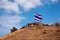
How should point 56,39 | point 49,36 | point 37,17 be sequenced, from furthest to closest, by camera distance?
point 37,17 < point 49,36 < point 56,39

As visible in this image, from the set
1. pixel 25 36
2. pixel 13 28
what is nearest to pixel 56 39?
pixel 25 36

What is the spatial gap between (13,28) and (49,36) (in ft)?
46.4

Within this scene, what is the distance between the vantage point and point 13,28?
35.9 m

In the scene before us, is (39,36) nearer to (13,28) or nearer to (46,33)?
(46,33)

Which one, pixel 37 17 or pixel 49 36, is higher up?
pixel 37 17

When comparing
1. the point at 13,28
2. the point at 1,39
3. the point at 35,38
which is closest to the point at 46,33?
the point at 35,38

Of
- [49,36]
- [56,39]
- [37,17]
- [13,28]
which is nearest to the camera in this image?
[56,39]

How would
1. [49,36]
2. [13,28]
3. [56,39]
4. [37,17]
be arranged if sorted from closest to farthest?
[56,39]
[49,36]
[37,17]
[13,28]

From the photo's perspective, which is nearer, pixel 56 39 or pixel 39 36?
pixel 56 39

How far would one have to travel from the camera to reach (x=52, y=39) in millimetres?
21391

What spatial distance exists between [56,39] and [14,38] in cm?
535

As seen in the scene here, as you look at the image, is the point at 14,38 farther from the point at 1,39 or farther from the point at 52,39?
the point at 52,39

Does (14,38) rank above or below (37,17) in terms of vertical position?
below

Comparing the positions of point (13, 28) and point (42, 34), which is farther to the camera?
point (13, 28)
